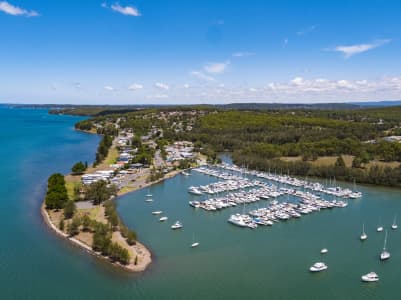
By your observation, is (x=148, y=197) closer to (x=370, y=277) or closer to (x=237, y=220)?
(x=237, y=220)

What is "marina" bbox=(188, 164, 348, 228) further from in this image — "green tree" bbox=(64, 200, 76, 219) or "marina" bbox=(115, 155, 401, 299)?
"green tree" bbox=(64, 200, 76, 219)

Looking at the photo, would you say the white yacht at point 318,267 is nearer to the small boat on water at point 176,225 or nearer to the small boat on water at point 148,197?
the small boat on water at point 176,225

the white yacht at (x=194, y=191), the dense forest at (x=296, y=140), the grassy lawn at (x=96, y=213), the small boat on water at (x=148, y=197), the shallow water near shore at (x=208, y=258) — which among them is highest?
the dense forest at (x=296, y=140)

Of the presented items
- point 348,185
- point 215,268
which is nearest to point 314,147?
point 348,185

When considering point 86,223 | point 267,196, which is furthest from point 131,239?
point 267,196

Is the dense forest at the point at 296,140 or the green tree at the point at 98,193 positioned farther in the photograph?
the dense forest at the point at 296,140

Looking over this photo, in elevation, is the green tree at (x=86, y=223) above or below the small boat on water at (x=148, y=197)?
above

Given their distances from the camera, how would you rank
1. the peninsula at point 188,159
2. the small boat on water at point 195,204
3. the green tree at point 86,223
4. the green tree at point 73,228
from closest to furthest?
the green tree at point 73,228
the peninsula at point 188,159
the green tree at point 86,223
the small boat on water at point 195,204

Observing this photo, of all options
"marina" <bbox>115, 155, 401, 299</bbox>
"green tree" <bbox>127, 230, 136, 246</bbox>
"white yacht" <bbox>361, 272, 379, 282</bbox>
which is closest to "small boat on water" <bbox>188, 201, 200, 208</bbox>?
"marina" <bbox>115, 155, 401, 299</bbox>

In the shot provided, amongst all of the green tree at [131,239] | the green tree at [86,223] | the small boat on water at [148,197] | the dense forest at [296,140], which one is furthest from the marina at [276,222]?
the dense forest at [296,140]
